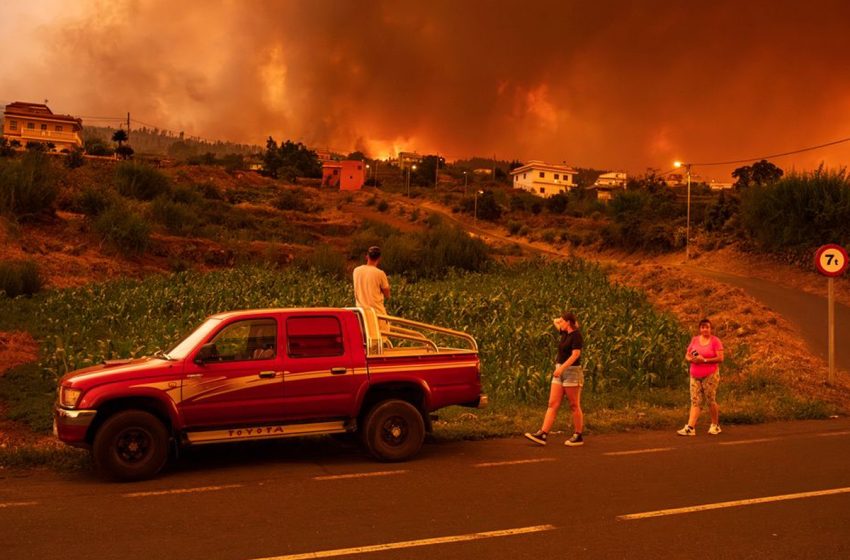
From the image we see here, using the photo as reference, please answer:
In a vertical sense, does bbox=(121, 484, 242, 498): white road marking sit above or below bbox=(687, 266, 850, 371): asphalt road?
below

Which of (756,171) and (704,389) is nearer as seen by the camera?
(704,389)

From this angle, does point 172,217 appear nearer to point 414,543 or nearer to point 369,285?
point 369,285

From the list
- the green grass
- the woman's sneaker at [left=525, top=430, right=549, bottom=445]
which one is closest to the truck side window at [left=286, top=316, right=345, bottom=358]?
the green grass

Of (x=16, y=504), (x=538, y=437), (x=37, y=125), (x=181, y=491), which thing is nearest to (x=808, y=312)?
(x=538, y=437)

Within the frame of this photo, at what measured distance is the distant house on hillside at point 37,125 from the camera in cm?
10325

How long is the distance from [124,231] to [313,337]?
25.8m

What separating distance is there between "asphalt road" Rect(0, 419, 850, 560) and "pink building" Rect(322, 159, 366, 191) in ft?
316

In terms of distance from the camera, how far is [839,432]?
11.6 m

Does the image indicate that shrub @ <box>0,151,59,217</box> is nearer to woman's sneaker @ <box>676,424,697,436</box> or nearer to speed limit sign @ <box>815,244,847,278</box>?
woman's sneaker @ <box>676,424,697,436</box>

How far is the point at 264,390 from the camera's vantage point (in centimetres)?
834

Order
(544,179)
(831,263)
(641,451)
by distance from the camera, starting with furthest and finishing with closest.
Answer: (544,179) → (831,263) → (641,451)

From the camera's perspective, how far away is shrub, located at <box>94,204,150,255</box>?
31734 mm

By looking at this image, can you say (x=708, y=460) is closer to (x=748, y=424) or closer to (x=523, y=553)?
(x=748, y=424)

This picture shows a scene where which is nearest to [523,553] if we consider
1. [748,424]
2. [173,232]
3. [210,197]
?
[748,424]
